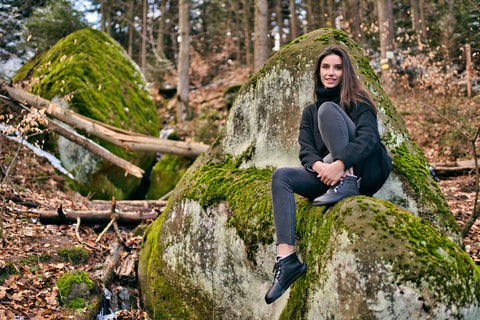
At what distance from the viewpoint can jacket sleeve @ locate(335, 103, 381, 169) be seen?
2.75 m

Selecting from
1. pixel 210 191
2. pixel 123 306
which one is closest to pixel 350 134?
pixel 210 191

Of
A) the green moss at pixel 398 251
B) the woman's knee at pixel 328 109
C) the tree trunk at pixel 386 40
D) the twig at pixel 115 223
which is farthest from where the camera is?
the tree trunk at pixel 386 40

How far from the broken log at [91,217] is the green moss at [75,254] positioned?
0.91m

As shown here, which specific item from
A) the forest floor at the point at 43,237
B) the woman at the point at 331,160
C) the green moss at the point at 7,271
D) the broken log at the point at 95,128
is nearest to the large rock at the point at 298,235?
the woman at the point at 331,160

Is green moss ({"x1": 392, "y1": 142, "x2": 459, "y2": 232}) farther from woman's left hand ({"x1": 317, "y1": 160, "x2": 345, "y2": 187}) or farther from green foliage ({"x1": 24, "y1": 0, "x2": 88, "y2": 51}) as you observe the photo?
green foliage ({"x1": 24, "y1": 0, "x2": 88, "y2": 51})

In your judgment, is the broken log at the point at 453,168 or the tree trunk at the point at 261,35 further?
the tree trunk at the point at 261,35

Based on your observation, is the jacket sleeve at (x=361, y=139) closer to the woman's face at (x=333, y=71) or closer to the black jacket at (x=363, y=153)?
Answer: the black jacket at (x=363, y=153)

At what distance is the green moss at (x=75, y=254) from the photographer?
16.0ft

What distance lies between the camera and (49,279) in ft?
13.8

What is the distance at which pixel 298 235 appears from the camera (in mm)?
2959

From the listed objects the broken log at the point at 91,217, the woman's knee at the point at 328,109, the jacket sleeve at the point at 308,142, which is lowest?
the broken log at the point at 91,217

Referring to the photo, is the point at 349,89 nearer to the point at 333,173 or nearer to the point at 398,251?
the point at 333,173

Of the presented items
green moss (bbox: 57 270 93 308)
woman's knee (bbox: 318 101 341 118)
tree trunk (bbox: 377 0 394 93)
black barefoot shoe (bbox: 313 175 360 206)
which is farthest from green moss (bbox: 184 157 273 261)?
tree trunk (bbox: 377 0 394 93)

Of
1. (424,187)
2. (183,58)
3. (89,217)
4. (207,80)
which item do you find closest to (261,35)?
(183,58)
